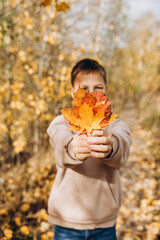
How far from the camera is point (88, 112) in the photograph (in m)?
0.54

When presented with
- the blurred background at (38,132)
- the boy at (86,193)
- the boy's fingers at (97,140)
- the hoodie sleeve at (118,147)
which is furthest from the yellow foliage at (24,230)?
the boy's fingers at (97,140)

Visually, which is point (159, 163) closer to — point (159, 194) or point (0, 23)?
point (159, 194)

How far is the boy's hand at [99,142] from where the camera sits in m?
0.59

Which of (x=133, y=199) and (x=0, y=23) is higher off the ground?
(x=0, y=23)

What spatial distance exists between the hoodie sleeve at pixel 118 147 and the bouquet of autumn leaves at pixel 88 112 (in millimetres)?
260

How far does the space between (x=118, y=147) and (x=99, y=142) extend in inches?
10.1

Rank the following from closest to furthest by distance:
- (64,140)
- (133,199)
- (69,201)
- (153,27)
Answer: (64,140), (69,201), (133,199), (153,27)

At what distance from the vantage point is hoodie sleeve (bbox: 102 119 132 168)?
0.78m

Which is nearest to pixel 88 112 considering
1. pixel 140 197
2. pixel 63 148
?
pixel 63 148

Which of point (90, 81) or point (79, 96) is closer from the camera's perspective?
point (79, 96)

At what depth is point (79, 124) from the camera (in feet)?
1.88

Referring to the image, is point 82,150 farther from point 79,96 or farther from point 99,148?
point 79,96

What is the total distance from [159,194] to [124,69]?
16.6m

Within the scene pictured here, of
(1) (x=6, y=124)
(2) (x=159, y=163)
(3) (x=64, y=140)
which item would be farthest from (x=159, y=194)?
(1) (x=6, y=124)
